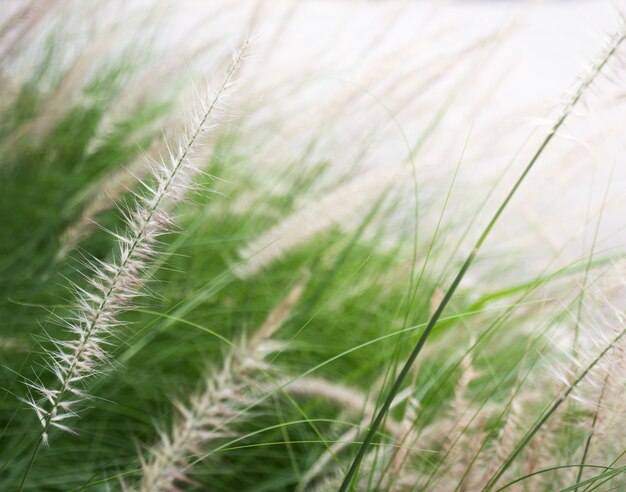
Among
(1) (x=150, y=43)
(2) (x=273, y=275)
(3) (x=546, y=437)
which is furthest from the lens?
(1) (x=150, y=43)

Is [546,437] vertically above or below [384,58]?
below

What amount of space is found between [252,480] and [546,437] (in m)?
0.55

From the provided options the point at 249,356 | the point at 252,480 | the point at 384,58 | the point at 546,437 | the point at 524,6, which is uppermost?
the point at 524,6

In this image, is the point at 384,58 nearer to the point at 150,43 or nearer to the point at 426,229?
the point at 426,229

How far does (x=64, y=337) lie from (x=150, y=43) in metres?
1.29

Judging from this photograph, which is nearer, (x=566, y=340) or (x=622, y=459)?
(x=622, y=459)

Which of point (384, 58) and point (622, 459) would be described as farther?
point (384, 58)

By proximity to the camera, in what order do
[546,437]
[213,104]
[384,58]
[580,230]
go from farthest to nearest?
1. [384,58]
2. [580,230]
3. [546,437]
4. [213,104]

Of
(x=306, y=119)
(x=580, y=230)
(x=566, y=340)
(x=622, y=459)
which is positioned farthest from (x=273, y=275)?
(x=622, y=459)

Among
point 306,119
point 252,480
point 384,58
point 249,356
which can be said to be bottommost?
point 252,480

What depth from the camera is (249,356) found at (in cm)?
72

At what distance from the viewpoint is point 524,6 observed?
1.52m

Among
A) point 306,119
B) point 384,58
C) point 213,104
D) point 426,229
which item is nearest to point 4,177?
point 306,119

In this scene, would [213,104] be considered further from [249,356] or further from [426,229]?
[426,229]
